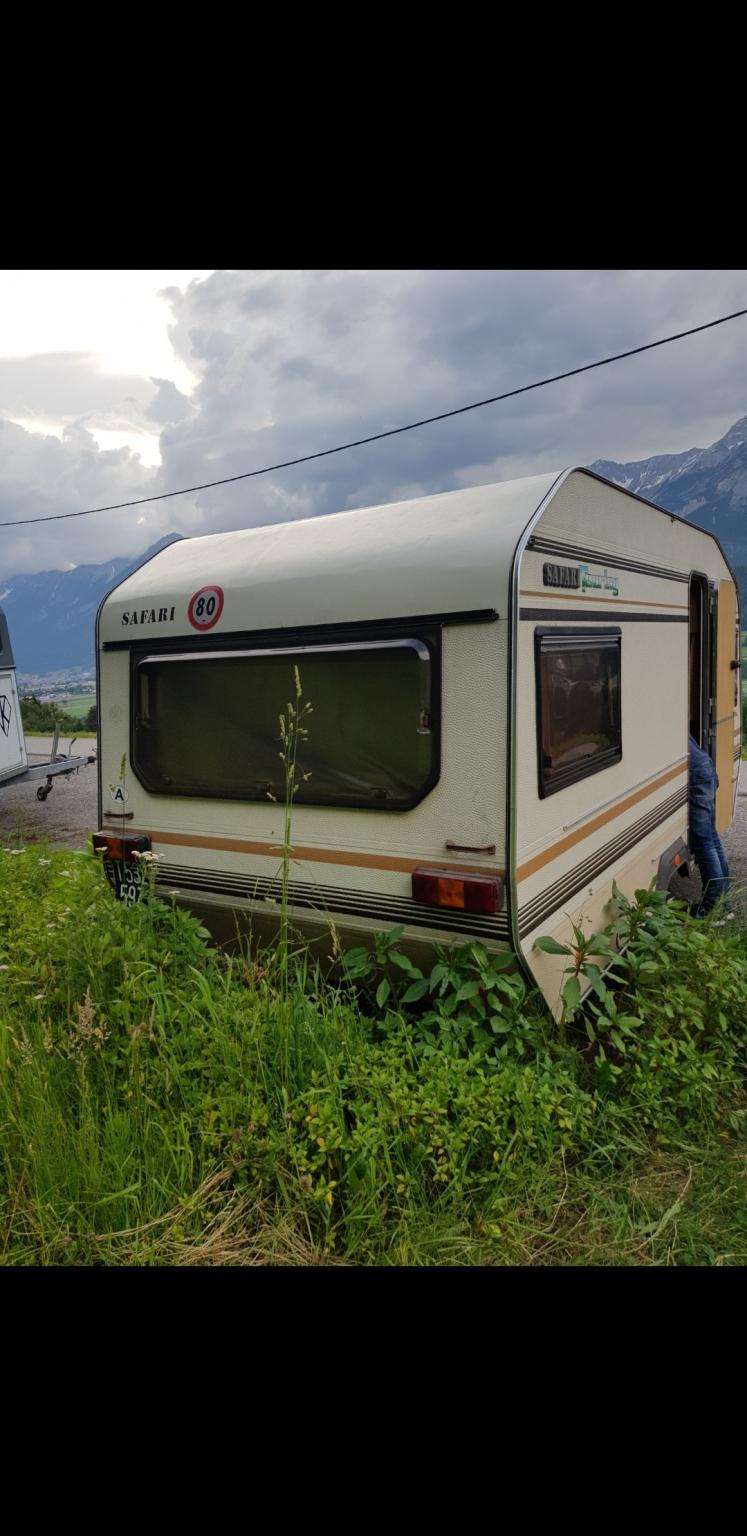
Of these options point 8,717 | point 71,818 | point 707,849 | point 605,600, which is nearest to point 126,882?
point 605,600

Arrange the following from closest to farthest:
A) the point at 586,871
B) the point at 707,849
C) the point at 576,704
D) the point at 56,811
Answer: the point at 576,704
the point at 586,871
the point at 707,849
the point at 56,811

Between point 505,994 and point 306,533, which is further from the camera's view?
point 306,533

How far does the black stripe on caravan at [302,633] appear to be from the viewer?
120 inches

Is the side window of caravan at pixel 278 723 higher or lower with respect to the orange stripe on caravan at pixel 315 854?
higher

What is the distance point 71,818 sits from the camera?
10273 millimetres

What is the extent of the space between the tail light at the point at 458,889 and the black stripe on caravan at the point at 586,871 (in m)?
0.14

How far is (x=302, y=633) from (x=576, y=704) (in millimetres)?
1232

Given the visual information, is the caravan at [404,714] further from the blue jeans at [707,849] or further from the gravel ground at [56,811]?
the gravel ground at [56,811]

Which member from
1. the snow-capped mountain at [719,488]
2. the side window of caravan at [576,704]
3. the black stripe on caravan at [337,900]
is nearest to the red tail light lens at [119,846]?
the black stripe on caravan at [337,900]

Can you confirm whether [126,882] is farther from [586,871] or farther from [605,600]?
[605,600]
